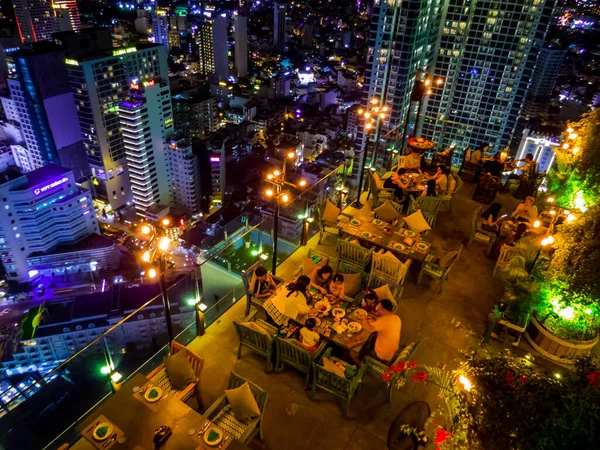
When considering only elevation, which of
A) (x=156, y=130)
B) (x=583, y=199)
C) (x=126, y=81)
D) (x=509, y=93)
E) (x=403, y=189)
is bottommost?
(x=156, y=130)

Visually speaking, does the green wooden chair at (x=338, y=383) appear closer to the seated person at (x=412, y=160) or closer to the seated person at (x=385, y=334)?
the seated person at (x=385, y=334)

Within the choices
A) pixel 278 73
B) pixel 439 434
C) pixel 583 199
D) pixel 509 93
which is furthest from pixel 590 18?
pixel 439 434

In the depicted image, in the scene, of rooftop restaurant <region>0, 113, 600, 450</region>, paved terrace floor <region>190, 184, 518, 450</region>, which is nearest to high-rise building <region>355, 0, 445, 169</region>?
rooftop restaurant <region>0, 113, 600, 450</region>

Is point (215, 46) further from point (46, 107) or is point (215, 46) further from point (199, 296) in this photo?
point (199, 296)

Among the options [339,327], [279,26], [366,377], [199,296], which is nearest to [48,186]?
[199,296]

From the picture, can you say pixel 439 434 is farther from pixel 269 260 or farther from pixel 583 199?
pixel 583 199

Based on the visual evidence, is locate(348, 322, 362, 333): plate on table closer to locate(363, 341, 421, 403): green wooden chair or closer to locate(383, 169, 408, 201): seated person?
locate(363, 341, 421, 403): green wooden chair
